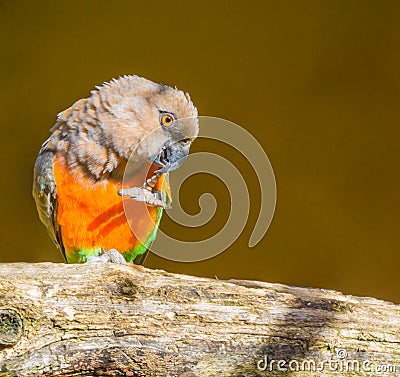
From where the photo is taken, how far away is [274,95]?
4289 millimetres

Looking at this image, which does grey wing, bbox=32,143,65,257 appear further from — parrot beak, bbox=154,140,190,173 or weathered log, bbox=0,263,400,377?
weathered log, bbox=0,263,400,377

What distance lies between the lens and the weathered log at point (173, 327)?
5.90 ft

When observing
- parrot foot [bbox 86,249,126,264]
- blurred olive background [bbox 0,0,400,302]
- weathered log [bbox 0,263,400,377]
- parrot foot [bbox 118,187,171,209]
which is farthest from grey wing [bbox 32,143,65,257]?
blurred olive background [bbox 0,0,400,302]

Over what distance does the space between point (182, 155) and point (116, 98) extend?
43cm

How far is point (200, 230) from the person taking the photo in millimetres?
4453

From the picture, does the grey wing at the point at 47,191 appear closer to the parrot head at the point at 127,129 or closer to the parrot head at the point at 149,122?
the parrot head at the point at 127,129

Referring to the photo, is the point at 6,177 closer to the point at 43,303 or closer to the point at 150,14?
the point at 150,14

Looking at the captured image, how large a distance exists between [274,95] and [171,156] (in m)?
1.58

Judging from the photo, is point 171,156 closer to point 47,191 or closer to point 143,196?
point 143,196

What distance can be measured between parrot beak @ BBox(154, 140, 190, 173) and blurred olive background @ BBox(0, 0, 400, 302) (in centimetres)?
132

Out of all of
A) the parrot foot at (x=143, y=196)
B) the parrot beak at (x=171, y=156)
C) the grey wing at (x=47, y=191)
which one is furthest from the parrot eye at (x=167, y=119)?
the grey wing at (x=47, y=191)

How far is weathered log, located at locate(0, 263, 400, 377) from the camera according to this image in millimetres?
1800

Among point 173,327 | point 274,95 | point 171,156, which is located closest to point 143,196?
point 171,156

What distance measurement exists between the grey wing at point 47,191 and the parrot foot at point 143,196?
376 mm
